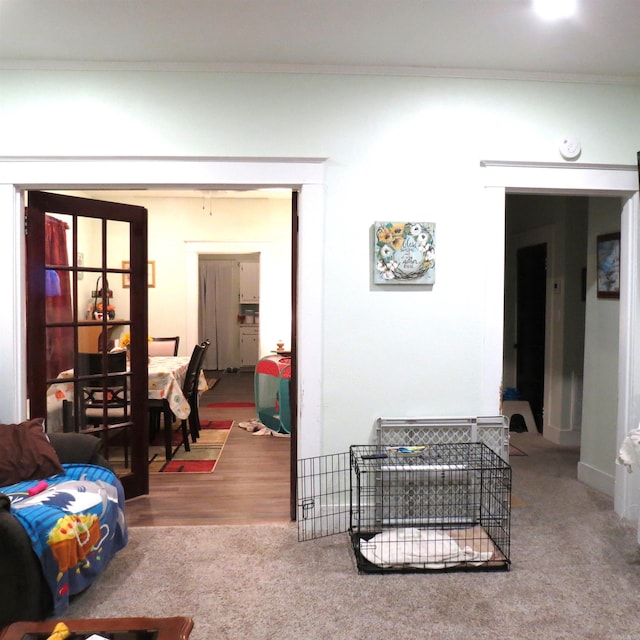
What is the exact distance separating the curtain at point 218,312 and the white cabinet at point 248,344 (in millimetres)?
137

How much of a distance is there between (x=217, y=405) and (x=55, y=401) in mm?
3563

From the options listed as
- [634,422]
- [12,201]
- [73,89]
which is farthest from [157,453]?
[634,422]

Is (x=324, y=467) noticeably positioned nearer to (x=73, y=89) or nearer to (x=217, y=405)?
(x=73, y=89)

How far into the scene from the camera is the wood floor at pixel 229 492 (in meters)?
3.19

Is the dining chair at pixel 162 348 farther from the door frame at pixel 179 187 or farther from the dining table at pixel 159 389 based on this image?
the door frame at pixel 179 187

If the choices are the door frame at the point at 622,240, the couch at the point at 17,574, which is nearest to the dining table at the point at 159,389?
the couch at the point at 17,574

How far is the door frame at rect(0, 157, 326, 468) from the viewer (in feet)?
9.32

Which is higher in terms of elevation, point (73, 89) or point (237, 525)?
point (73, 89)

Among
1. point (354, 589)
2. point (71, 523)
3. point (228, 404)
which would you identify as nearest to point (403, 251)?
point (354, 589)

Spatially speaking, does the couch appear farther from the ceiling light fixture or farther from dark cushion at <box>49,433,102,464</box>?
the ceiling light fixture

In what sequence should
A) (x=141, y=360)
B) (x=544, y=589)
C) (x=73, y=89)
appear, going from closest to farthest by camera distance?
(x=544, y=589) → (x=73, y=89) → (x=141, y=360)

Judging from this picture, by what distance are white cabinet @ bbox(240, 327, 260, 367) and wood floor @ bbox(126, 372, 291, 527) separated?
4677 mm

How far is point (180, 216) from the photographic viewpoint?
7062 millimetres

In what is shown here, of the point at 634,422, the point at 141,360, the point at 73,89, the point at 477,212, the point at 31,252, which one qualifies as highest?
the point at 73,89
